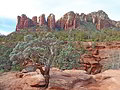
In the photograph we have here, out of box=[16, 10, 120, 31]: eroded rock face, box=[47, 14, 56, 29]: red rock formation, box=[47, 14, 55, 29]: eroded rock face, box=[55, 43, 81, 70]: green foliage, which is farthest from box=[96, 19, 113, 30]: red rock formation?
box=[55, 43, 81, 70]: green foliage

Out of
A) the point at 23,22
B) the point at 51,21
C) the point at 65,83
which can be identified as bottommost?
the point at 65,83

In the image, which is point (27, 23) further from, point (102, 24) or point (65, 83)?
point (65, 83)

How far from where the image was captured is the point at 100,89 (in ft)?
40.2

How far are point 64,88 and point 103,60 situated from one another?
26.7 meters

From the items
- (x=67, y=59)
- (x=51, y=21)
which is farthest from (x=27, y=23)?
(x=67, y=59)

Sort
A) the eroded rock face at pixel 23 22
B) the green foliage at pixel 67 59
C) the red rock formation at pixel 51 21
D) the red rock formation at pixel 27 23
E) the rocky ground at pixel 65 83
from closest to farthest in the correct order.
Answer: the rocky ground at pixel 65 83 < the green foliage at pixel 67 59 < the red rock formation at pixel 27 23 < the eroded rock face at pixel 23 22 < the red rock formation at pixel 51 21

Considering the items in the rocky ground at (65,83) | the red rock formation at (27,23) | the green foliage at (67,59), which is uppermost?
the red rock formation at (27,23)

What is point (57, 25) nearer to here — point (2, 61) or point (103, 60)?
point (103, 60)

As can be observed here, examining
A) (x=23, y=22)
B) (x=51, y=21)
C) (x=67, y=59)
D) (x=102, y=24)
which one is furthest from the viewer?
(x=102, y=24)

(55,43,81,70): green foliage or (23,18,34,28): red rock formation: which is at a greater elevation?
(23,18,34,28): red rock formation

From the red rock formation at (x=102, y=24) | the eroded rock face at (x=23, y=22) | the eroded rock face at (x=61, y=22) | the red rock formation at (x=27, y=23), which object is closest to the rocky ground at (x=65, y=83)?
the red rock formation at (x=27, y=23)

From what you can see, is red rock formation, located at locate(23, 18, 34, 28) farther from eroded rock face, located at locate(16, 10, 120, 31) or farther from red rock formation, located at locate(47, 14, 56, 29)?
red rock formation, located at locate(47, 14, 56, 29)

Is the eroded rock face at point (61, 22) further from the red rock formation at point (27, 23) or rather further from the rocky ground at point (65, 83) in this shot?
the rocky ground at point (65, 83)

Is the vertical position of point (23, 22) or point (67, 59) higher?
point (23, 22)
